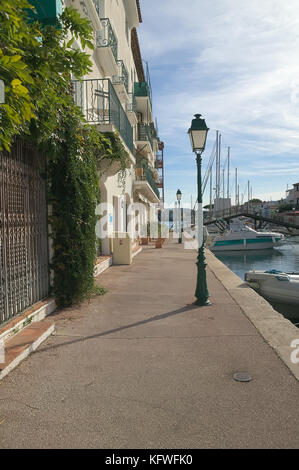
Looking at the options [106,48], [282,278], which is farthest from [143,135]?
[282,278]

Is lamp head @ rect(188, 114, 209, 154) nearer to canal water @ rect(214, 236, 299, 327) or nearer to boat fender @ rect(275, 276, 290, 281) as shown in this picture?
boat fender @ rect(275, 276, 290, 281)

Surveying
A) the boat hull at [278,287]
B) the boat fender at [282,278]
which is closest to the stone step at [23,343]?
the boat hull at [278,287]

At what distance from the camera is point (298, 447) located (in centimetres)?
246

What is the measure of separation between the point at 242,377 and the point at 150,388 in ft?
3.23

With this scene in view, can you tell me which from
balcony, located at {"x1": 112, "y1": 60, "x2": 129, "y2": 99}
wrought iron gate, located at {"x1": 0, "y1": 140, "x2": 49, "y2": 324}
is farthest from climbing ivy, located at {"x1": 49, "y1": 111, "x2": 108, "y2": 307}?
balcony, located at {"x1": 112, "y1": 60, "x2": 129, "y2": 99}

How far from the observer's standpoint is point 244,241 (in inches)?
1305

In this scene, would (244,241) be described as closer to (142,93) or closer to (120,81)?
(142,93)

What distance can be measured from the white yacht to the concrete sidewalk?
28.3 metres

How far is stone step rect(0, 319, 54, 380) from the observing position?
143 inches

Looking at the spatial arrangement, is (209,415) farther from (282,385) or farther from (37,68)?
(37,68)

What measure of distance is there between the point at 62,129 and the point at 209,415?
4703mm

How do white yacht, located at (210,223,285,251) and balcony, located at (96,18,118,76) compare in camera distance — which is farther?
white yacht, located at (210,223,285,251)
